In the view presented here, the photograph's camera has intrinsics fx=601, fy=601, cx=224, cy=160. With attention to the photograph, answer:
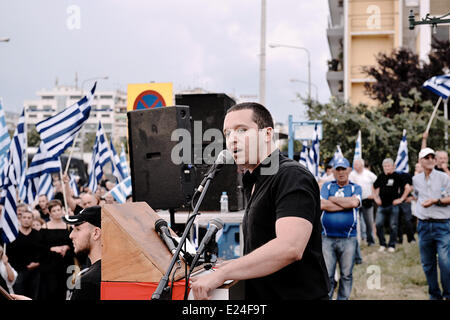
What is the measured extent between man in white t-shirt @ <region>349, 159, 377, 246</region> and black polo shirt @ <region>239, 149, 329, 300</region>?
11.9 metres

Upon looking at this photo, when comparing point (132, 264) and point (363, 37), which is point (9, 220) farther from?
point (363, 37)

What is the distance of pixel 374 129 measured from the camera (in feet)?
65.8

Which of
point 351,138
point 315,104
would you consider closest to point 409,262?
point 351,138

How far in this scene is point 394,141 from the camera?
800 inches

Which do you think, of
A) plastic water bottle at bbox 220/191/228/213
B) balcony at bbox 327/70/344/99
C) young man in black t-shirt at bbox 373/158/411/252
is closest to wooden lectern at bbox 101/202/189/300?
plastic water bottle at bbox 220/191/228/213

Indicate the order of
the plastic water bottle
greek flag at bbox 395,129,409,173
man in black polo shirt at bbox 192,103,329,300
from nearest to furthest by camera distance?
man in black polo shirt at bbox 192,103,329,300
the plastic water bottle
greek flag at bbox 395,129,409,173

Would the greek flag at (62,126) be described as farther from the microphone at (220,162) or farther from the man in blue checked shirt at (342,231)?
the microphone at (220,162)

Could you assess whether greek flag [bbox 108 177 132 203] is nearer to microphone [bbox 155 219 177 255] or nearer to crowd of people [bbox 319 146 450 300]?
crowd of people [bbox 319 146 450 300]

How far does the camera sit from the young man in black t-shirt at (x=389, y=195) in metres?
13.7

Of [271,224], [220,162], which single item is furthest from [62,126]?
[271,224]

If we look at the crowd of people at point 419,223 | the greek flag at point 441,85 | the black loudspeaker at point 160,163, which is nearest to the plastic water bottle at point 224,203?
the crowd of people at point 419,223

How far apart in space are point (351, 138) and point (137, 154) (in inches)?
618

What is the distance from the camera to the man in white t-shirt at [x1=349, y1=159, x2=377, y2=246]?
14430 millimetres
